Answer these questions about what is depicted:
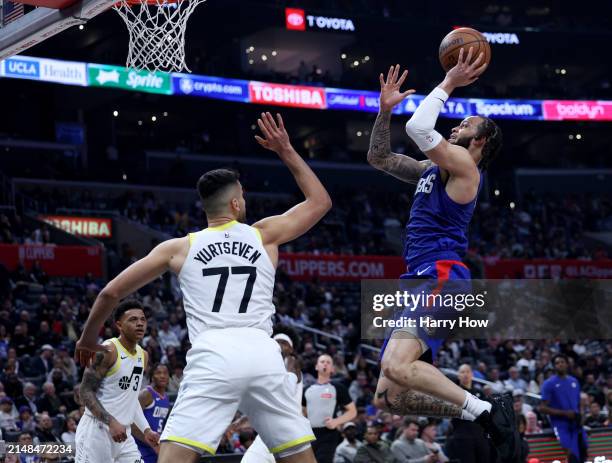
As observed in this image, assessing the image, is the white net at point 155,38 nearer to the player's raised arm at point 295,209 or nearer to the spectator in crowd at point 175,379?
the player's raised arm at point 295,209

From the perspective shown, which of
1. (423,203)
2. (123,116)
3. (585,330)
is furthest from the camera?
(123,116)

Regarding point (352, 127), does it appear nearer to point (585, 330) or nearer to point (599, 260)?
point (599, 260)

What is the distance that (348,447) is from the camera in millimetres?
13008

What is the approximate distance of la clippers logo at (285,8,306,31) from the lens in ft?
120

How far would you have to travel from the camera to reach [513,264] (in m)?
31.4

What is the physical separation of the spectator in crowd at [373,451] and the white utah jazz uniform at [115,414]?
13.9ft

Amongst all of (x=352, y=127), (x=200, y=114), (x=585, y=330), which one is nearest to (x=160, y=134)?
(x=200, y=114)

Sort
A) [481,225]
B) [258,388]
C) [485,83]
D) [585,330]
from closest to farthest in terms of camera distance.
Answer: [258,388] < [585,330] < [481,225] < [485,83]

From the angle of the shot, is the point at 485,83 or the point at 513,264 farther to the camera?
the point at 485,83

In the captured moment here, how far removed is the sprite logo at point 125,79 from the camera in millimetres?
31000

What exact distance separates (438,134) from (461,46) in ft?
2.79

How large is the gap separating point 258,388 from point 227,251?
0.80 m
